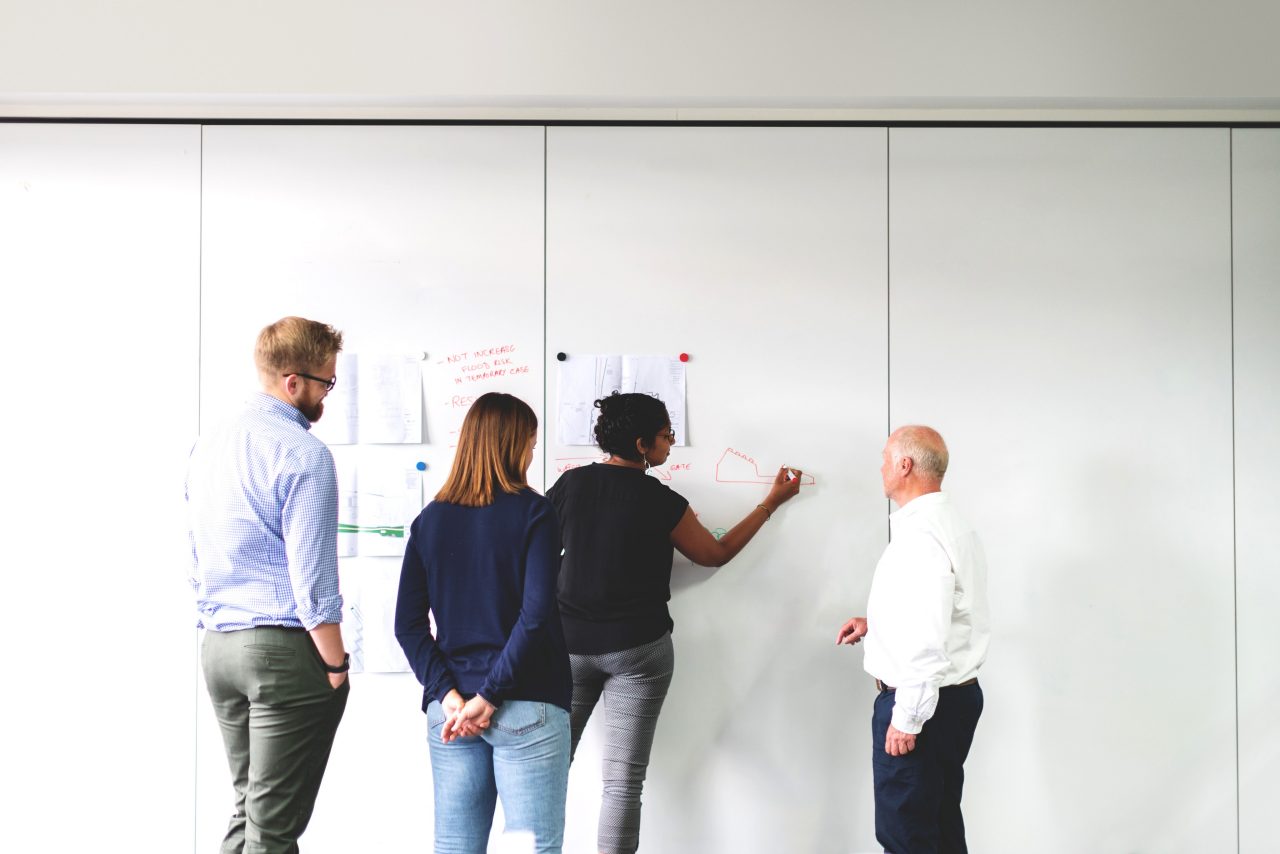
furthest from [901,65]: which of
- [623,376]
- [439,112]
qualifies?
[439,112]

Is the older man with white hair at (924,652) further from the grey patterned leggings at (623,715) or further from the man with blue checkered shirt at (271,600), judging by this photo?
the man with blue checkered shirt at (271,600)

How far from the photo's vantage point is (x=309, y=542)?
1.71m

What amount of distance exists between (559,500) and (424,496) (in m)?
0.59

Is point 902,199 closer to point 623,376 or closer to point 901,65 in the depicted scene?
point 901,65

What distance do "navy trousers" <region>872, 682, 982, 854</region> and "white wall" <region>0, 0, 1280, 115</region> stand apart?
71.2 inches

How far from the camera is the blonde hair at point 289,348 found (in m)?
1.81

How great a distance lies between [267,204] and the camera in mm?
2672

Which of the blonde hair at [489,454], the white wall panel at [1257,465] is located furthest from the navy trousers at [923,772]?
the white wall panel at [1257,465]

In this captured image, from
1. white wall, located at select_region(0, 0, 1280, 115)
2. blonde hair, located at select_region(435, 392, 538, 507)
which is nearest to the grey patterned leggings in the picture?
blonde hair, located at select_region(435, 392, 538, 507)

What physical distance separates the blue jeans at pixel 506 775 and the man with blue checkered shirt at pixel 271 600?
0.93ft

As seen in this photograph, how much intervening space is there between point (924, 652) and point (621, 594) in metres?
0.82

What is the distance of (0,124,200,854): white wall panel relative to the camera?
2.64m

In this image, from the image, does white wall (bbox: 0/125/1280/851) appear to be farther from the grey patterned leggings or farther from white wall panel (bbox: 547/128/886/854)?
the grey patterned leggings

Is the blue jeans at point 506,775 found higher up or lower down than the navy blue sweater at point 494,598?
lower down
